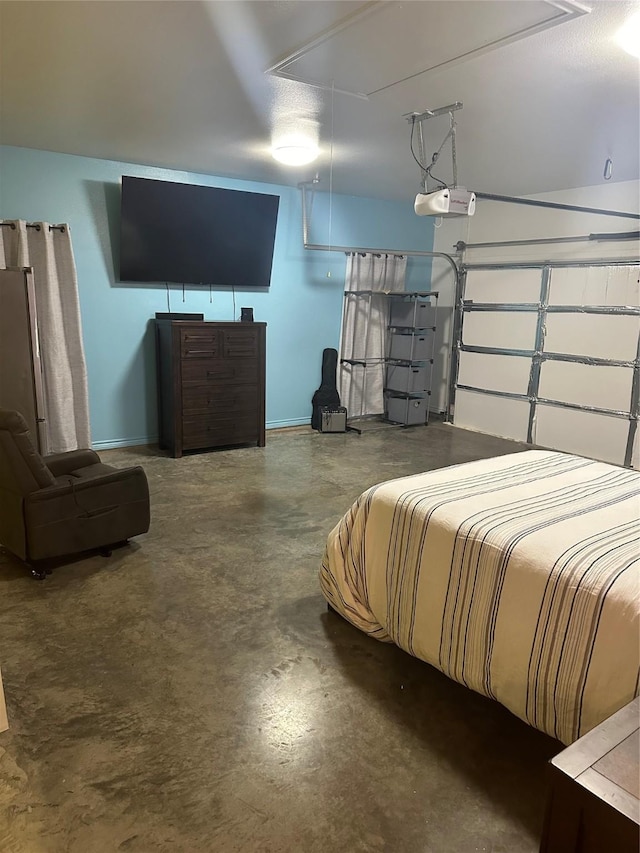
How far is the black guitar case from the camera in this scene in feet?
22.2

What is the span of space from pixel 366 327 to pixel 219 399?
2276mm

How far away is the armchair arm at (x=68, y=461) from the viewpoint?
351 centimetres

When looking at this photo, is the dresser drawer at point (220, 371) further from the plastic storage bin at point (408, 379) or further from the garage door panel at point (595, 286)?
the garage door panel at point (595, 286)

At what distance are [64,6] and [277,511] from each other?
10.1ft

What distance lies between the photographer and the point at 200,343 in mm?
5375

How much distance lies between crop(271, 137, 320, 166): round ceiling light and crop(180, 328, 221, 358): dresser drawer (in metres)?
1.72

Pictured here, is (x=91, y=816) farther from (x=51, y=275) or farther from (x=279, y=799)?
(x=51, y=275)

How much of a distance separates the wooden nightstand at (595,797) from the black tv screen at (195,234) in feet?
16.7

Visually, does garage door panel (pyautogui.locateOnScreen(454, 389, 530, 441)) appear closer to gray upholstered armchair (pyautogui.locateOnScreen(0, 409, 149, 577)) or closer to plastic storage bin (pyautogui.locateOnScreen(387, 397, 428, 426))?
plastic storage bin (pyautogui.locateOnScreen(387, 397, 428, 426))

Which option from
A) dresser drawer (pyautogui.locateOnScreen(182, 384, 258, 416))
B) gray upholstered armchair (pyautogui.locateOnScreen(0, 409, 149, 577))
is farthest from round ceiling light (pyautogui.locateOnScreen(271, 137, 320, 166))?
gray upholstered armchair (pyautogui.locateOnScreen(0, 409, 149, 577))

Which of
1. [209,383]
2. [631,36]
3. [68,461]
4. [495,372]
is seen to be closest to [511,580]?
[631,36]

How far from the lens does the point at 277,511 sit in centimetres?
421

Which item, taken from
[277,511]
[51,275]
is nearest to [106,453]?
[51,275]

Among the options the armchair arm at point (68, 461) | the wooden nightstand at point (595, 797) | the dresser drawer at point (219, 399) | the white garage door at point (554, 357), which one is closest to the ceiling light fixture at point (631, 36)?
the wooden nightstand at point (595, 797)
